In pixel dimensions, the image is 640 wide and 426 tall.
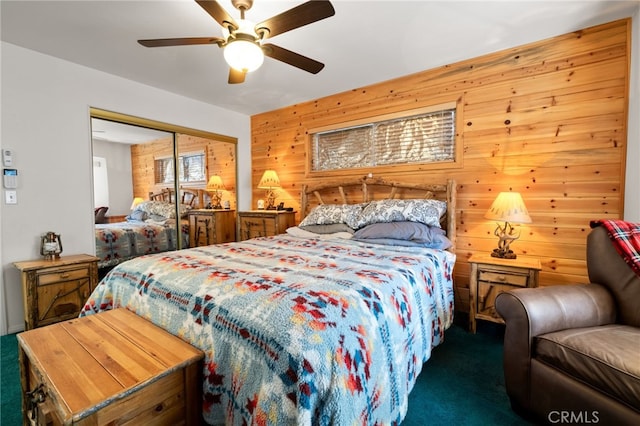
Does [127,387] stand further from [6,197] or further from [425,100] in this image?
[425,100]

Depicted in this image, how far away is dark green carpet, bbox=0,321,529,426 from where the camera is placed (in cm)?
150

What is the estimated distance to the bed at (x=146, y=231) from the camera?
3.09 metres

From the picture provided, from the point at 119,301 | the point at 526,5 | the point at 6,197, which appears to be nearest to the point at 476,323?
the point at 526,5

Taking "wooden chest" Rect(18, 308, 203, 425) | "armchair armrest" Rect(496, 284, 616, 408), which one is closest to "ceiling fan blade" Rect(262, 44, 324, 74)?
"wooden chest" Rect(18, 308, 203, 425)

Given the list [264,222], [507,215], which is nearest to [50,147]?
[264,222]

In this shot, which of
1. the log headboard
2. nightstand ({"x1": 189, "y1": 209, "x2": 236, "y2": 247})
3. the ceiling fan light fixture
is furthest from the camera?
nightstand ({"x1": 189, "y1": 209, "x2": 236, "y2": 247})

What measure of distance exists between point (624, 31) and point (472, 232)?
191 centimetres

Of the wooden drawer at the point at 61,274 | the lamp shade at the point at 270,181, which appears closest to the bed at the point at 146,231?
the wooden drawer at the point at 61,274

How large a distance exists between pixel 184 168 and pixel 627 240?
4303 millimetres

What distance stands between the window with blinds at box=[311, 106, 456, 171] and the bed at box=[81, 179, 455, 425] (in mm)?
1331

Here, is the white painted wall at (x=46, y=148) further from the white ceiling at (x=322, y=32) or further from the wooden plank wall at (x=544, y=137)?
the wooden plank wall at (x=544, y=137)

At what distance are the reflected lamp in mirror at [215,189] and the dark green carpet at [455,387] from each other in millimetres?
2453

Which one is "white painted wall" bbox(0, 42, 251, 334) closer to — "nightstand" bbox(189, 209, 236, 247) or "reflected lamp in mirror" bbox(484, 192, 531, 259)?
"nightstand" bbox(189, 209, 236, 247)

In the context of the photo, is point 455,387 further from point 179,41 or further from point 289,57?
point 179,41
